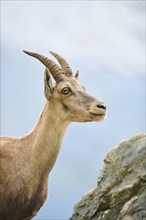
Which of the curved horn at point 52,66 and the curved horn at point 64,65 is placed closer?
the curved horn at point 52,66

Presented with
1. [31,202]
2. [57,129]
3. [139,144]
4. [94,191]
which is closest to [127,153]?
[139,144]

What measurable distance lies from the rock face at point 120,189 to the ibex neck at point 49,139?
164 centimetres

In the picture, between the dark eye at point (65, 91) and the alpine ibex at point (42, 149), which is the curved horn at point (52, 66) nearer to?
the alpine ibex at point (42, 149)

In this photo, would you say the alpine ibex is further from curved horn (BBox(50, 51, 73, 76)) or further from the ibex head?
curved horn (BBox(50, 51, 73, 76))

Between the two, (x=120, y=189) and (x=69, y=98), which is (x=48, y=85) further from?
(x=120, y=189)

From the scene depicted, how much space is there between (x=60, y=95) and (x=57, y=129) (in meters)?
1.01

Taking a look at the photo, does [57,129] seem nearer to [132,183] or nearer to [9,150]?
[9,150]

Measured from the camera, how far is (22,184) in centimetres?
1199

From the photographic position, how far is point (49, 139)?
12.2 m

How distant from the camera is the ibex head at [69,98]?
11.8 meters

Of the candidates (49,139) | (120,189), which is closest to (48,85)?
(49,139)

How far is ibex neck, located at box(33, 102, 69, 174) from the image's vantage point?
1208 centimetres

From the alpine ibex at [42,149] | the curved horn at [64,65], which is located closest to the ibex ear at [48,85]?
the alpine ibex at [42,149]

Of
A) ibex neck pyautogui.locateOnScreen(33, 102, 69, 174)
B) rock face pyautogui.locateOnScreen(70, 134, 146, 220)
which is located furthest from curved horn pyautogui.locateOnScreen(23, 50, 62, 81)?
rock face pyautogui.locateOnScreen(70, 134, 146, 220)
